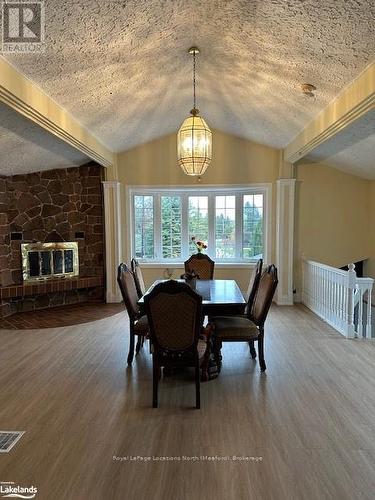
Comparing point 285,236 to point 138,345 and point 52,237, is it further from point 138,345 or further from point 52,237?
point 52,237

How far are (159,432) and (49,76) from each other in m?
3.09

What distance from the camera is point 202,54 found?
3488 mm

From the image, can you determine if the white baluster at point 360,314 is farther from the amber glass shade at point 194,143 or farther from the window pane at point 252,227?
the amber glass shade at point 194,143

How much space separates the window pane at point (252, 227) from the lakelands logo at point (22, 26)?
464 cm

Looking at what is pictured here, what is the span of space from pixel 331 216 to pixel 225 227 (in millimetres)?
1937

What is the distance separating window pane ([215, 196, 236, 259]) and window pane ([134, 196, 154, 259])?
1.28 m

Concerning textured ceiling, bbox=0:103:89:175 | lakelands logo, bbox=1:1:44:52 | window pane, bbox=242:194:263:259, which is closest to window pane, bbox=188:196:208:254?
window pane, bbox=242:194:263:259

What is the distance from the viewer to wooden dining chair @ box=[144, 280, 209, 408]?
8.84 ft

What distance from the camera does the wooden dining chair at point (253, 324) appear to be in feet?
10.8

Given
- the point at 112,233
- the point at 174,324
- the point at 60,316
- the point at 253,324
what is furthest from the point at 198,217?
the point at 174,324

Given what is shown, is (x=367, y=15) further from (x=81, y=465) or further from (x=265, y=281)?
(x=81, y=465)

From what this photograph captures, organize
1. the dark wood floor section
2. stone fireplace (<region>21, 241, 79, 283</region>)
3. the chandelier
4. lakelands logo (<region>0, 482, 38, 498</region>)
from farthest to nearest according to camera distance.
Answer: stone fireplace (<region>21, 241, 79, 283</region>)
the dark wood floor section
the chandelier
lakelands logo (<region>0, 482, 38, 498</region>)

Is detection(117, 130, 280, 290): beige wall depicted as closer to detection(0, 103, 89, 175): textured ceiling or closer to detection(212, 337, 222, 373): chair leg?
detection(0, 103, 89, 175): textured ceiling

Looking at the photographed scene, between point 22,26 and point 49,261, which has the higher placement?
point 22,26
